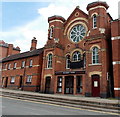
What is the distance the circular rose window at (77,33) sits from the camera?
78.1 ft

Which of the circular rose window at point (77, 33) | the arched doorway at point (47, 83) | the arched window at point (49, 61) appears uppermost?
the circular rose window at point (77, 33)

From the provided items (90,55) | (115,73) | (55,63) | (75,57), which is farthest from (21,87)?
(115,73)

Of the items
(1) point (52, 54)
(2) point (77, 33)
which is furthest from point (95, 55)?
(1) point (52, 54)

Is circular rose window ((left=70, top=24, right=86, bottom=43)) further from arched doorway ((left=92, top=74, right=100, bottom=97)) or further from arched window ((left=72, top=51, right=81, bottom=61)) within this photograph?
arched doorway ((left=92, top=74, right=100, bottom=97))

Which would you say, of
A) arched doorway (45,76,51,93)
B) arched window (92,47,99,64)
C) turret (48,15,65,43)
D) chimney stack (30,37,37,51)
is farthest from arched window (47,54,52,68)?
chimney stack (30,37,37,51)

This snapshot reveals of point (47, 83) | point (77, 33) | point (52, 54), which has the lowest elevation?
point (47, 83)

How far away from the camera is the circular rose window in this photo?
937 inches

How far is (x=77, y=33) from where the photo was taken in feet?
80.2

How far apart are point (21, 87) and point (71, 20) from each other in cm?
1602

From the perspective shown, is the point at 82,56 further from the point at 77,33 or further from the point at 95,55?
the point at 77,33

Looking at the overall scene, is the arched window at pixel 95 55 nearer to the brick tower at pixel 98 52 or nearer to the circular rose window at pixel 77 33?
the brick tower at pixel 98 52

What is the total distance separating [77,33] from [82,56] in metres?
4.57

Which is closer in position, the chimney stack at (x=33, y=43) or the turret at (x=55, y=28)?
the turret at (x=55, y=28)

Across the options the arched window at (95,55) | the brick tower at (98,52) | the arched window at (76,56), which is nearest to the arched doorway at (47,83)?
the arched window at (76,56)
